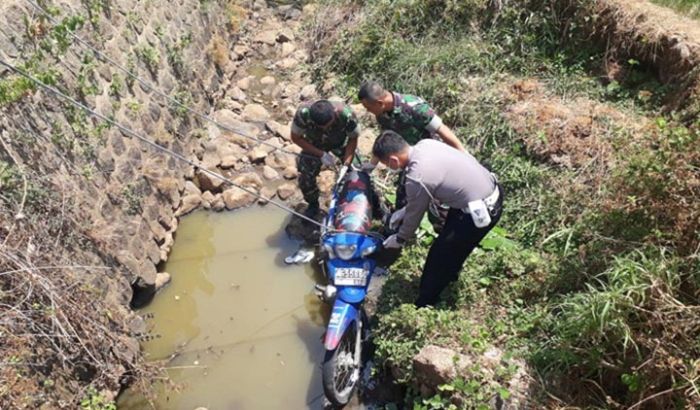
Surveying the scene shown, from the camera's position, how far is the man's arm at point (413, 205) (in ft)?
13.3

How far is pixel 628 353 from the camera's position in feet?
11.9

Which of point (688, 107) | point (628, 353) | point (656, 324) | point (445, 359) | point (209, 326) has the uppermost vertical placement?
point (688, 107)

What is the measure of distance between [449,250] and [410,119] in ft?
5.16

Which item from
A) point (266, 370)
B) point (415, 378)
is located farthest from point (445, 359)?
point (266, 370)

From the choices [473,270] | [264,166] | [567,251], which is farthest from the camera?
[264,166]

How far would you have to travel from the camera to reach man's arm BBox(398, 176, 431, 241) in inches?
160

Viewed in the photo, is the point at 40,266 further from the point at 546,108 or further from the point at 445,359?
the point at 546,108

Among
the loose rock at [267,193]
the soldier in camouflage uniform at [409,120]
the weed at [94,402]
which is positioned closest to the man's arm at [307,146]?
the soldier in camouflage uniform at [409,120]

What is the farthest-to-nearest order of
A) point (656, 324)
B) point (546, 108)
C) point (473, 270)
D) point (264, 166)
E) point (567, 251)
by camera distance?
point (264, 166)
point (546, 108)
point (473, 270)
point (567, 251)
point (656, 324)

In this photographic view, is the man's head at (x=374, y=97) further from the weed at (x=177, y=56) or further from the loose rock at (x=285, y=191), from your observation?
the weed at (x=177, y=56)

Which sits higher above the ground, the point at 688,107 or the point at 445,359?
the point at 688,107

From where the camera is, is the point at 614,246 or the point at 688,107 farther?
the point at 688,107

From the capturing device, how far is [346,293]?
176 inches

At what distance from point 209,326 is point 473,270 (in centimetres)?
277
